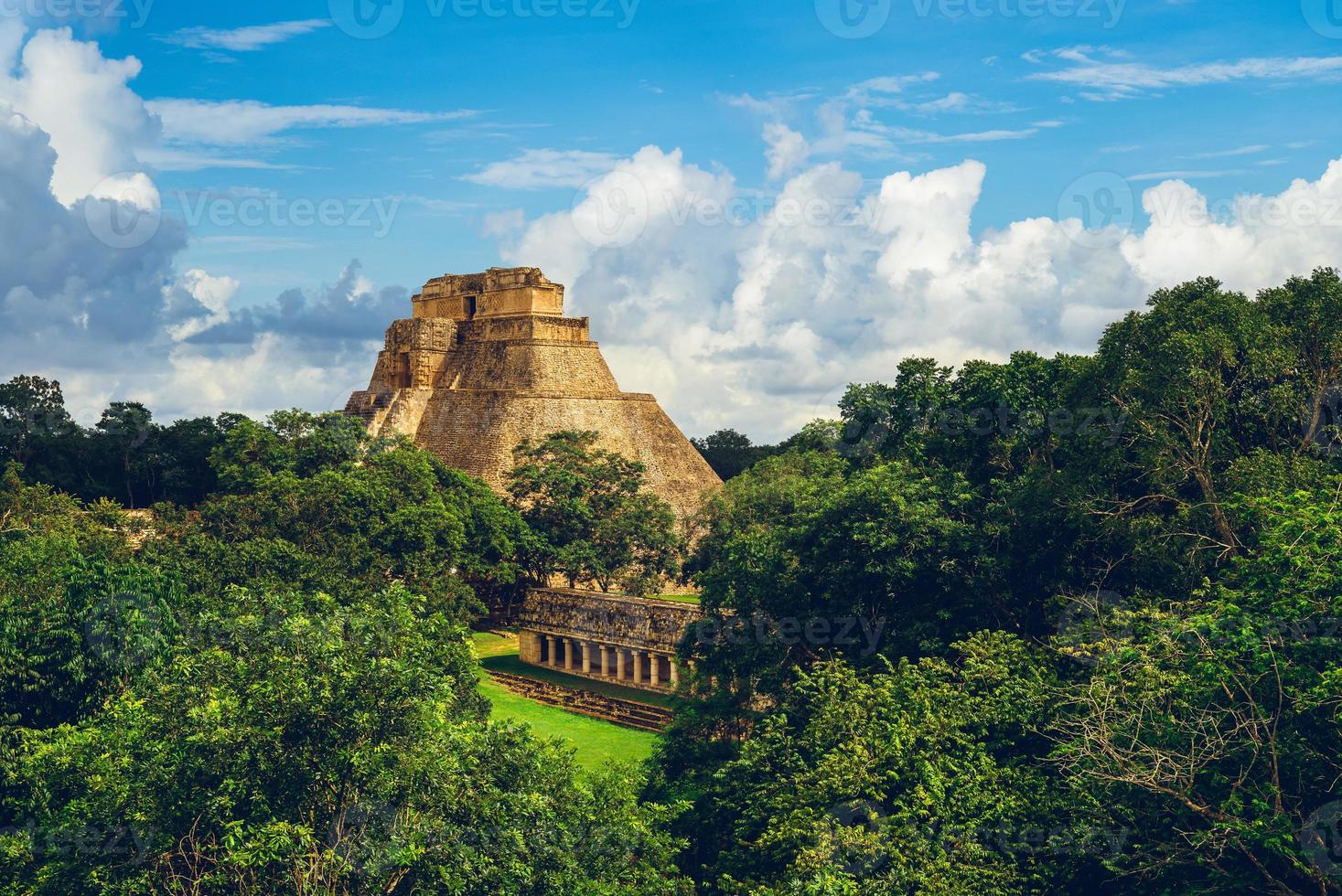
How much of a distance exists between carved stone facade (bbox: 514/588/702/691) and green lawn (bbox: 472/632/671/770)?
0.52 metres

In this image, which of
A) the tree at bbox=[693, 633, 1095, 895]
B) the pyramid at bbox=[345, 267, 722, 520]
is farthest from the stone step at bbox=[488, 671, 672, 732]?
the pyramid at bbox=[345, 267, 722, 520]

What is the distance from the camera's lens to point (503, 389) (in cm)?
6181

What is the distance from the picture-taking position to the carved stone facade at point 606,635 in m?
37.3

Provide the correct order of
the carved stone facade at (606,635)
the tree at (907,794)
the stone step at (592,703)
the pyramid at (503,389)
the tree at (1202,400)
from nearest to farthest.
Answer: the tree at (907,794)
the tree at (1202,400)
the stone step at (592,703)
the carved stone facade at (606,635)
the pyramid at (503,389)

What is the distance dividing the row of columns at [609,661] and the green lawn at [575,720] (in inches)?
17.9

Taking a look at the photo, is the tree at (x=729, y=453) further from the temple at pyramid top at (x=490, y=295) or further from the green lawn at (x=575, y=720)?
the green lawn at (x=575, y=720)

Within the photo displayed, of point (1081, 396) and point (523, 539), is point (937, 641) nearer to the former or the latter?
point (1081, 396)

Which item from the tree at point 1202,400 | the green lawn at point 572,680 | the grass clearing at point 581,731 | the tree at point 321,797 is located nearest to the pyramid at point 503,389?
the green lawn at point 572,680

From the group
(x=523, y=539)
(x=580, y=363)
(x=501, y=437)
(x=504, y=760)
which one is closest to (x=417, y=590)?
(x=523, y=539)

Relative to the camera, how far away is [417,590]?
1411 inches

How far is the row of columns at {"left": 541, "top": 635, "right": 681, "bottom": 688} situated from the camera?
37.5 m

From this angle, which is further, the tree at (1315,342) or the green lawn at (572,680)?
the green lawn at (572,680)

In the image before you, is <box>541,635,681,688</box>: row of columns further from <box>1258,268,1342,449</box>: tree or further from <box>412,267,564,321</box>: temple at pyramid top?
<box>412,267,564,321</box>: temple at pyramid top

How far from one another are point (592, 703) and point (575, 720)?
1.26 m
